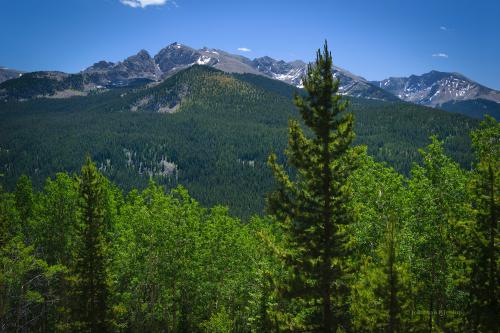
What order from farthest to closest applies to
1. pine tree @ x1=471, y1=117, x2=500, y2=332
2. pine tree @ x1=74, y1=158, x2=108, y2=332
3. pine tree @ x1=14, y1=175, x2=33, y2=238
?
pine tree @ x1=14, y1=175, x2=33, y2=238
pine tree @ x1=74, y1=158, x2=108, y2=332
pine tree @ x1=471, y1=117, x2=500, y2=332

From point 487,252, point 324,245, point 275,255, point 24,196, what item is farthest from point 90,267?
point 24,196

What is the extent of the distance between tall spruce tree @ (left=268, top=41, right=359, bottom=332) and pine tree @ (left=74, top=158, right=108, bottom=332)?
56.7 ft

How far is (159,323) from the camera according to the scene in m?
48.4

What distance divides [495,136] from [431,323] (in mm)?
12080

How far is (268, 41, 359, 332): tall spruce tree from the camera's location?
18234mm

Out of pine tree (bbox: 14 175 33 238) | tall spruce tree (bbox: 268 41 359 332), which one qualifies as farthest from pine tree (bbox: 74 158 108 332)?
pine tree (bbox: 14 175 33 238)

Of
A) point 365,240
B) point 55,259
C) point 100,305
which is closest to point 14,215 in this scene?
point 55,259

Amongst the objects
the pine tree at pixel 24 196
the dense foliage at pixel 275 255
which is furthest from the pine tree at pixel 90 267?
the pine tree at pixel 24 196

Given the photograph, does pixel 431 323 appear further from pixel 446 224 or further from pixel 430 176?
pixel 430 176

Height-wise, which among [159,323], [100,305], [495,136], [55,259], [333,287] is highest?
[495,136]

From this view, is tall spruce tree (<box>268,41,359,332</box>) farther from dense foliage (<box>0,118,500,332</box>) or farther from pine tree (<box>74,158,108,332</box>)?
pine tree (<box>74,158,108,332</box>)

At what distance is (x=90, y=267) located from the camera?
3039 cm

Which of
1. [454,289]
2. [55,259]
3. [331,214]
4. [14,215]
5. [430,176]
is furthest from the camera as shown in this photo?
[55,259]

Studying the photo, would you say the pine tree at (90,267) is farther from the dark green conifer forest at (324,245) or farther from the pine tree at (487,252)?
the pine tree at (487,252)
